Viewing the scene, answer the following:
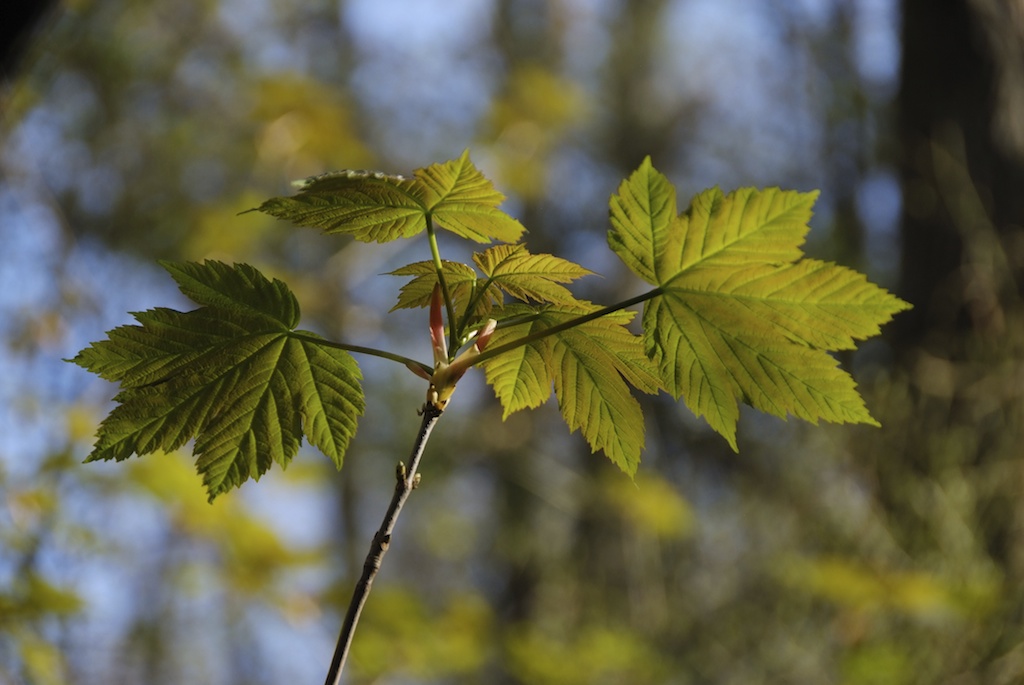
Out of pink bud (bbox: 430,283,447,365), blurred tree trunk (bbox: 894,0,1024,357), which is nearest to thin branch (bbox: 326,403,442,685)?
pink bud (bbox: 430,283,447,365)

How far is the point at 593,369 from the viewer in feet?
1.68

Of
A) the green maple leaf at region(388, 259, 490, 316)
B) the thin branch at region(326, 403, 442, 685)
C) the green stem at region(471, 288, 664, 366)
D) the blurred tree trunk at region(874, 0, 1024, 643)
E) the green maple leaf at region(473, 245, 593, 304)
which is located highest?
the blurred tree trunk at region(874, 0, 1024, 643)

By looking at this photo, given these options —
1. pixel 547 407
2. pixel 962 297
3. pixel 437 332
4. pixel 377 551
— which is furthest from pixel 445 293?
pixel 547 407

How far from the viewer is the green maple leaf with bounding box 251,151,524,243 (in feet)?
1.49

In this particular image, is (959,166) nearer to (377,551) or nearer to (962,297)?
(962,297)

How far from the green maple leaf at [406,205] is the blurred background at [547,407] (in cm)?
2

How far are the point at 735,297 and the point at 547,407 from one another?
4.11m

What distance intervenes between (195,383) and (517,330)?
0.18m

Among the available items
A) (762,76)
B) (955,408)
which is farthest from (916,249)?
(762,76)

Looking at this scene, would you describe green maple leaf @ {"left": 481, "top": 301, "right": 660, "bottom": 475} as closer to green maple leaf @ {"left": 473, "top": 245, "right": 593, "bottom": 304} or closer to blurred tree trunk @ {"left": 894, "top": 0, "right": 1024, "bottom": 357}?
green maple leaf @ {"left": 473, "top": 245, "right": 593, "bottom": 304}

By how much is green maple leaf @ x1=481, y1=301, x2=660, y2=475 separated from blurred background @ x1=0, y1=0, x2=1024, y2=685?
8 centimetres

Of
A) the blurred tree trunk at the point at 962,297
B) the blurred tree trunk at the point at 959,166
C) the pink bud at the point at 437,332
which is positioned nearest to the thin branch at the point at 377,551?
the pink bud at the point at 437,332

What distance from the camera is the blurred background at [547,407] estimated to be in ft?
6.90

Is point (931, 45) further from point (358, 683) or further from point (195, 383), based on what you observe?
point (195, 383)
